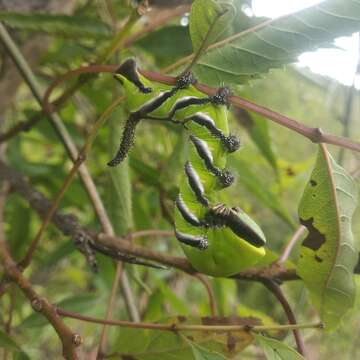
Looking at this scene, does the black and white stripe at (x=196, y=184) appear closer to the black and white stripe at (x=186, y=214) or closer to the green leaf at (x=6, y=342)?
the black and white stripe at (x=186, y=214)

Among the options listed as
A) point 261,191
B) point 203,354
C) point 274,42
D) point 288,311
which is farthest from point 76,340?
point 261,191

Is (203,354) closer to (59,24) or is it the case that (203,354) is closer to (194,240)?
(194,240)

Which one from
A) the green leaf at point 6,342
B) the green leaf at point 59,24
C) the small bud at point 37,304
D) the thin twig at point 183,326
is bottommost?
the green leaf at point 6,342

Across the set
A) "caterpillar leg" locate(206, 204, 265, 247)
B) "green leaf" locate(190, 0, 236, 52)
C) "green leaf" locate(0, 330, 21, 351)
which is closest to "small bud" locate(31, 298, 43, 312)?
"green leaf" locate(0, 330, 21, 351)

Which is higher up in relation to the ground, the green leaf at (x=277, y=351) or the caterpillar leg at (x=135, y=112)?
the caterpillar leg at (x=135, y=112)

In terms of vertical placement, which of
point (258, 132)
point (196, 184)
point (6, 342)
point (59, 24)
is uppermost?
point (59, 24)

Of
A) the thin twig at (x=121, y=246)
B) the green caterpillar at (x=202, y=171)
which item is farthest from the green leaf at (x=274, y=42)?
the thin twig at (x=121, y=246)
